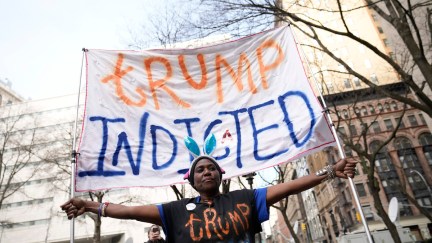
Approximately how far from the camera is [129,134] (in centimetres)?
424

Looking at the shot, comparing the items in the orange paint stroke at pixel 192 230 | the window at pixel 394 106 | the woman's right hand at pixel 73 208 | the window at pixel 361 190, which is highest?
the window at pixel 394 106

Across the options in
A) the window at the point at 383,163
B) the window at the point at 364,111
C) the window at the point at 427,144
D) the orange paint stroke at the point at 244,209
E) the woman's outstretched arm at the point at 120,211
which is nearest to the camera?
the orange paint stroke at the point at 244,209

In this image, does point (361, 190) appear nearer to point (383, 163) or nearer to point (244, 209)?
point (383, 163)

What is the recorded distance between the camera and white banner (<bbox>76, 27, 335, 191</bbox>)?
3.98 m

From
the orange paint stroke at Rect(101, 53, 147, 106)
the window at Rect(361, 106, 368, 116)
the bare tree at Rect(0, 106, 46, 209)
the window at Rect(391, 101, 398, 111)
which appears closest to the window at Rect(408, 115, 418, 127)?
the window at Rect(391, 101, 398, 111)

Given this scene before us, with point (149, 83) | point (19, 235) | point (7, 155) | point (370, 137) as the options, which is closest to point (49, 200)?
point (19, 235)

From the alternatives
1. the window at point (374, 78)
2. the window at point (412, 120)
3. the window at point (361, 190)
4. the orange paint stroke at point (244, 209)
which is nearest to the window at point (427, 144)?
the window at point (412, 120)

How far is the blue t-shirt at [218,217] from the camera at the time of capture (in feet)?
8.36

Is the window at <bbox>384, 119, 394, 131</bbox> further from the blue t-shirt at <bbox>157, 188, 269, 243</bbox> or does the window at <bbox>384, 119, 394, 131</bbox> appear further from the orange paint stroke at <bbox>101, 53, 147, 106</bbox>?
the blue t-shirt at <bbox>157, 188, 269, 243</bbox>

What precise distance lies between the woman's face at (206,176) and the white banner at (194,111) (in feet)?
3.62

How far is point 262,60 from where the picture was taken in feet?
15.8

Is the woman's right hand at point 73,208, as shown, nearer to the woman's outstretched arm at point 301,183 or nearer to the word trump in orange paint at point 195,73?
the woman's outstretched arm at point 301,183

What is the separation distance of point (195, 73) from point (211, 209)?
8.58 feet

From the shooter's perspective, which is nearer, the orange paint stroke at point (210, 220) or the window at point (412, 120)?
the orange paint stroke at point (210, 220)
